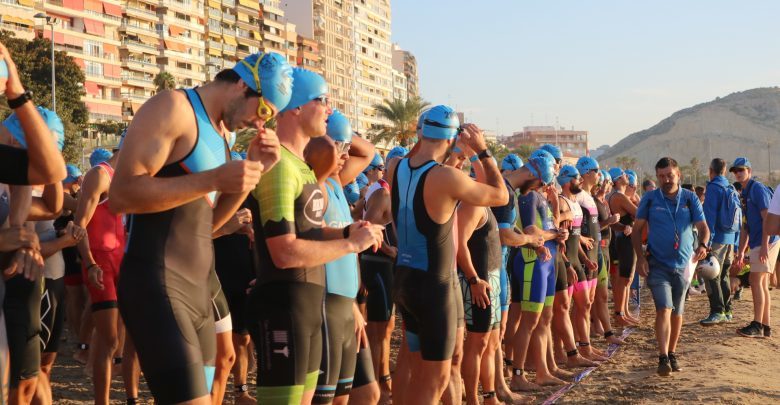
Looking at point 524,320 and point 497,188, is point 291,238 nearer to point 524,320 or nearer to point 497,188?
point 497,188

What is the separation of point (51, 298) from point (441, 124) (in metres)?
2.94

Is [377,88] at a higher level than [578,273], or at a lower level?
higher

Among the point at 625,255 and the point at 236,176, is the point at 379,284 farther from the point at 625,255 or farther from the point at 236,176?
the point at 625,255

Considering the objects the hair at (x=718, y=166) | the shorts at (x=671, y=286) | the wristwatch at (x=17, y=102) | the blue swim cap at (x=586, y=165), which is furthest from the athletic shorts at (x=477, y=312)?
the hair at (x=718, y=166)

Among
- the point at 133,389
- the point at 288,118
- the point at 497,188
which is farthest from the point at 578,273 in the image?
the point at 288,118

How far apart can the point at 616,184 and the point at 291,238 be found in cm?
1085

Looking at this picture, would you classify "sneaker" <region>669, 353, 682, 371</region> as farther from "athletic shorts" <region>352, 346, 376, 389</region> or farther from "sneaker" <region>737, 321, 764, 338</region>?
"athletic shorts" <region>352, 346, 376, 389</region>

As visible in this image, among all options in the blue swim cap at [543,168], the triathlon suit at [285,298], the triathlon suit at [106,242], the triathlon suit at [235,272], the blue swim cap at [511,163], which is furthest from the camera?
the blue swim cap at [511,163]

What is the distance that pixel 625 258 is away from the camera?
513 inches

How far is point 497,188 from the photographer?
5.69m

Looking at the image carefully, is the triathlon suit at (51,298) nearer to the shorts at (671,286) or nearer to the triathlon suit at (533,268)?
the triathlon suit at (533,268)

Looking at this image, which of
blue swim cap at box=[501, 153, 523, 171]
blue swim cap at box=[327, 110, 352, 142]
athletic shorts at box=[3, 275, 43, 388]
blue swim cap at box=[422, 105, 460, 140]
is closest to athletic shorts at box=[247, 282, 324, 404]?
blue swim cap at box=[327, 110, 352, 142]

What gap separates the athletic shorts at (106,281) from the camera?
21.9 feet

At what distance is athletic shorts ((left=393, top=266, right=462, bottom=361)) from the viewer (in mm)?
5535
